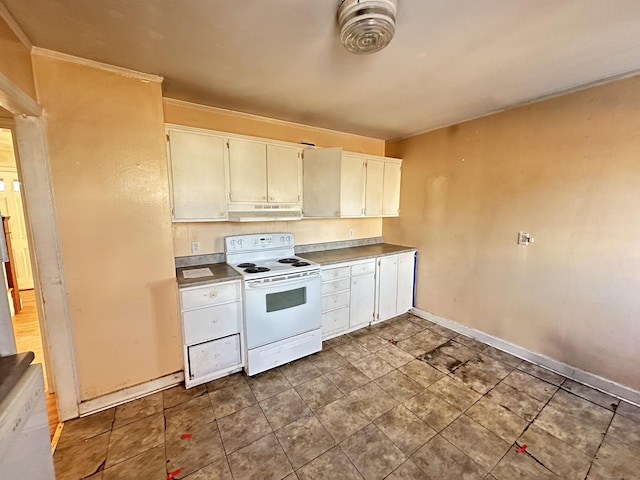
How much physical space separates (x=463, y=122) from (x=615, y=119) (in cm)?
130

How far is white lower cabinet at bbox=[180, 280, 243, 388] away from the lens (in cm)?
226

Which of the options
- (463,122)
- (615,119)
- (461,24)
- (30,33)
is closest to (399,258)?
(463,122)

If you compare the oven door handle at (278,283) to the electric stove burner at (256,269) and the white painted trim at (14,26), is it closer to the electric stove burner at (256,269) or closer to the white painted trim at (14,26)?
the electric stove burner at (256,269)

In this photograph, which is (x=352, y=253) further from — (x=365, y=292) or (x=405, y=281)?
(x=405, y=281)

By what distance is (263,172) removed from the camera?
111 inches

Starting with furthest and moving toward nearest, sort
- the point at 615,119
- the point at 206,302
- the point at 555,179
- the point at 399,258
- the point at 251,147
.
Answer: the point at 399,258
the point at 251,147
the point at 555,179
the point at 206,302
the point at 615,119

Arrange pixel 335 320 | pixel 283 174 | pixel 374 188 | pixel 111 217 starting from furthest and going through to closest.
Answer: pixel 374 188
pixel 335 320
pixel 283 174
pixel 111 217

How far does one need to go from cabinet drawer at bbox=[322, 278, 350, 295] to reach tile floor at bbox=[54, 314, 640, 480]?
0.80 metres

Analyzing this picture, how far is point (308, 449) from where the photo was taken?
1782mm

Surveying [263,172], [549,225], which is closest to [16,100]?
[263,172]

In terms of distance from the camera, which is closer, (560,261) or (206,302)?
(206,302)

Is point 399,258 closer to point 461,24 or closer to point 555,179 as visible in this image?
point 555,179

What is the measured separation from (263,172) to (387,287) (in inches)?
86.8

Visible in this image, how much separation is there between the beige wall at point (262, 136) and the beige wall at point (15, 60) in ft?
3.14
